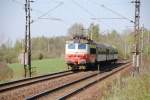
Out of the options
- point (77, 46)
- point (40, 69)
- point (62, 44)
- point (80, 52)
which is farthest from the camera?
point (62, 44)

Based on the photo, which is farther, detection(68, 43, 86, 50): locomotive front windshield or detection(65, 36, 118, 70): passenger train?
detection(68, 43, 86, 50): locomotive front windshield

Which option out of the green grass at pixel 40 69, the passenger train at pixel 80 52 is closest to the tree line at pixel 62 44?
the green grass at pixel 40 69

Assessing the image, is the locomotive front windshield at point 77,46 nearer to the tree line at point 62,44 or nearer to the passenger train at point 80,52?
the passenger train at point 80,52

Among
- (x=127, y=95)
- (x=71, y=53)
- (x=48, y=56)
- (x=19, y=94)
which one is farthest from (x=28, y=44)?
(x=48, y=56)

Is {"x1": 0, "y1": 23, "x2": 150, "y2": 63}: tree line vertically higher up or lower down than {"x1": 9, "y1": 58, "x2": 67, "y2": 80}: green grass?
higher up

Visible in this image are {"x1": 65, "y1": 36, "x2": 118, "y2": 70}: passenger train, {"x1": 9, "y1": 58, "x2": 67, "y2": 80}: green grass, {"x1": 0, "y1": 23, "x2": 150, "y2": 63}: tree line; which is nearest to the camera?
{"x1": 9, "y1": 58, "x2": 67, "y2": 80}: green grass

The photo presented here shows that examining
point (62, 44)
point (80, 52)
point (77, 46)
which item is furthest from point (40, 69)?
point (62, 44)

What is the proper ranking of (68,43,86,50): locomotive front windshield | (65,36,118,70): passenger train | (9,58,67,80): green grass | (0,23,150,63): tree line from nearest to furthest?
(9,58,67,80): green grass
(65,36,118,70): passenger train
(68,43,86,50): locomotive front windshield
(0,23,150,63): tree line

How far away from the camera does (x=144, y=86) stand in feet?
44.0

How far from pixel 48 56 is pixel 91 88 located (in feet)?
190

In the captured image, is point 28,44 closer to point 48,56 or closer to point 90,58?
point 90,58

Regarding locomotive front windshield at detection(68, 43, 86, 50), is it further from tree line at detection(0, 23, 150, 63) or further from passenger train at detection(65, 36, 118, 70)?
tree line at detection(0, 23, 150, 63)

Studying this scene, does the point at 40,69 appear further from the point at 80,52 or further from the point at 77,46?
the point at 80,52

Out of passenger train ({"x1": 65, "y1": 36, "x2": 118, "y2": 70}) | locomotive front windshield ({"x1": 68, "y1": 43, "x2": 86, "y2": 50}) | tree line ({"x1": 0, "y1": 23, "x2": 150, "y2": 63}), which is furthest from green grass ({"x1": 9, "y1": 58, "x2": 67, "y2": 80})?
tree line ({"x1": 0, "y1": 23, "x2": 150, "y2": 63})
